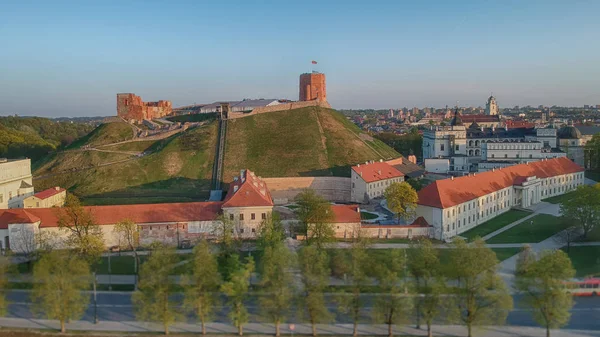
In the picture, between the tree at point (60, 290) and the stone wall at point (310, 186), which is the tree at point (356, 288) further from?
the stone wall at point (310, 186)

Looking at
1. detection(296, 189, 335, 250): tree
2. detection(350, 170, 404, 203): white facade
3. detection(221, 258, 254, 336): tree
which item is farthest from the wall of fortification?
detection(221, 258, 254, 336): tree

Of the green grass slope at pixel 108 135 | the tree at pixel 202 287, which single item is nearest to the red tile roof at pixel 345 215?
the tree at pixel 202 287

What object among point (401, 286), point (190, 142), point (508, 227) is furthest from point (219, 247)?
point (190, 142)

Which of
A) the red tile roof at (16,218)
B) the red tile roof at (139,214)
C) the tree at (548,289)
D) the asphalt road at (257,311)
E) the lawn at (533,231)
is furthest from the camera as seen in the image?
the lawn at (533,231)

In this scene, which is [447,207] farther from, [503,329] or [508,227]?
[503,329]

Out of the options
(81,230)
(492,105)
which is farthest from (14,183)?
(492,105)

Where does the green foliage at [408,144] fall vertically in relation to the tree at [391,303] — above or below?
above

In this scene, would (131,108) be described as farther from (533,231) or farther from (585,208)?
(585,208)
